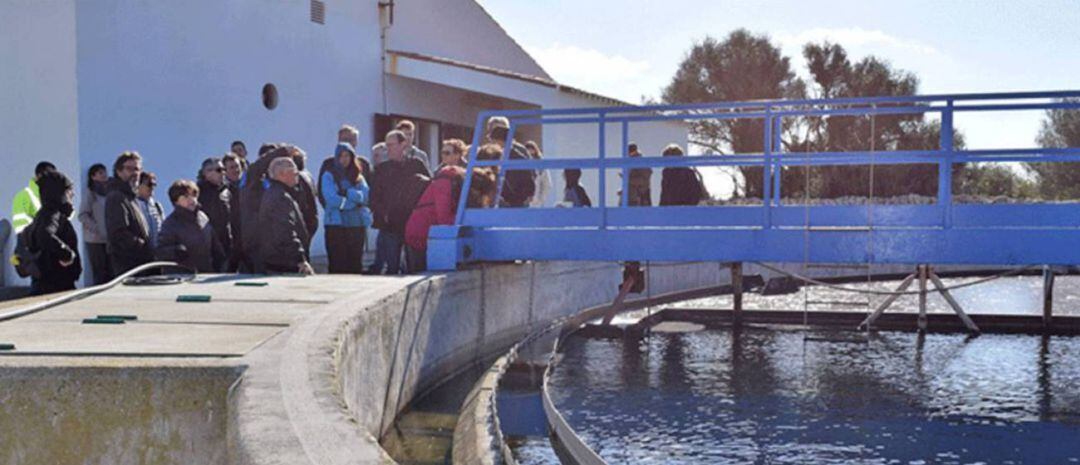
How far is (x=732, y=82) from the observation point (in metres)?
39.1

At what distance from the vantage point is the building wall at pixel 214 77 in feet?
36.3

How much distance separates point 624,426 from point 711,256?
2090mm

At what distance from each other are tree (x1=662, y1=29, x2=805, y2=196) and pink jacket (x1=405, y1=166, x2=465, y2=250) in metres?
28.3

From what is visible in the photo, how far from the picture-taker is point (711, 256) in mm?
8703

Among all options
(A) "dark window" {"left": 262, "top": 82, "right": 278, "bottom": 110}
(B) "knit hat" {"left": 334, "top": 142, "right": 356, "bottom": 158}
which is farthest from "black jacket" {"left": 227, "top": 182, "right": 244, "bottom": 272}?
(A) "dark window" {"left": 262, "top": 82, "right": 278, "bottom": 110}

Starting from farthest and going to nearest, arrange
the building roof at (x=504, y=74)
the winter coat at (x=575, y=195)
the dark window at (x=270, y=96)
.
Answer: the building roof at (x=504, y=74) → the dark window at (x=270, y=96) → the winter coat at (x=575, y=195)

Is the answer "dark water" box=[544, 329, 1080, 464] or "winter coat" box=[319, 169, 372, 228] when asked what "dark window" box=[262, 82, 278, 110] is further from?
"dark water" box=[544, 329, 1080, 464]

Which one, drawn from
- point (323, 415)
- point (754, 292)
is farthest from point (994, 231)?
point (754, 292)

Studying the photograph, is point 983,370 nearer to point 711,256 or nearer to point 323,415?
point 711,256

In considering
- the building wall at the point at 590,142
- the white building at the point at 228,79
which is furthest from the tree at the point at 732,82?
the white building at the point at 228,79

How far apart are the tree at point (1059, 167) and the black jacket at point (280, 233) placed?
31360 millimetres

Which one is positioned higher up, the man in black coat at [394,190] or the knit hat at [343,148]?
the knit hat at [343,148]

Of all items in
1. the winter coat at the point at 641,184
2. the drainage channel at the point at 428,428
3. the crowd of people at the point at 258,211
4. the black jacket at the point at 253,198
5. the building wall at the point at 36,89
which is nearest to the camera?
the drainage channel at the point at 428,428

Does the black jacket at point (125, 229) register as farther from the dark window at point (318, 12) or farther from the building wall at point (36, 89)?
the dark window at point (318, 12)
